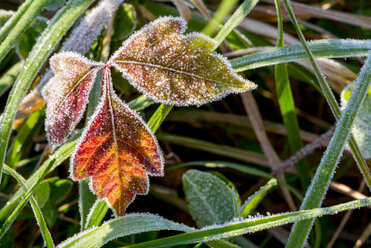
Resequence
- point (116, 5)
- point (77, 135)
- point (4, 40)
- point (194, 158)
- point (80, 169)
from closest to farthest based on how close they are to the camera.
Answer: point (80, 169)
point (4, 40)
point (77, 135)
point (116, 5)
point (194, 158)

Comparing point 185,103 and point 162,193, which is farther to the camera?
point 162,193

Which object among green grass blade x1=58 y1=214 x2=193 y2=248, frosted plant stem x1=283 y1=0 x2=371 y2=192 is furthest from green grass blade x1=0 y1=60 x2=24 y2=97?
frosted plant stem x1=283 y1=0 x2=371 y2=192

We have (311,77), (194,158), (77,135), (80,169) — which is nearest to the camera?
(80,169)

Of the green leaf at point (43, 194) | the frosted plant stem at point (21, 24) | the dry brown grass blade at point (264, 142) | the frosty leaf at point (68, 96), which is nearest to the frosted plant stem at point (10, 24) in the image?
the frosted plant stem at point (21, 24)

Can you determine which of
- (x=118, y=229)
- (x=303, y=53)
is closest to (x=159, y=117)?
(x=118, y=229)

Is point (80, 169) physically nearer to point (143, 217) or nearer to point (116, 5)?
point (143, 217)

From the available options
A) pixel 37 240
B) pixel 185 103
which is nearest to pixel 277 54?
pixel 185 103

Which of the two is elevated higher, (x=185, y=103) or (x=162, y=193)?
(x=185, y=103)

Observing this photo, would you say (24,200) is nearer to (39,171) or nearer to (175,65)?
(39,171)
